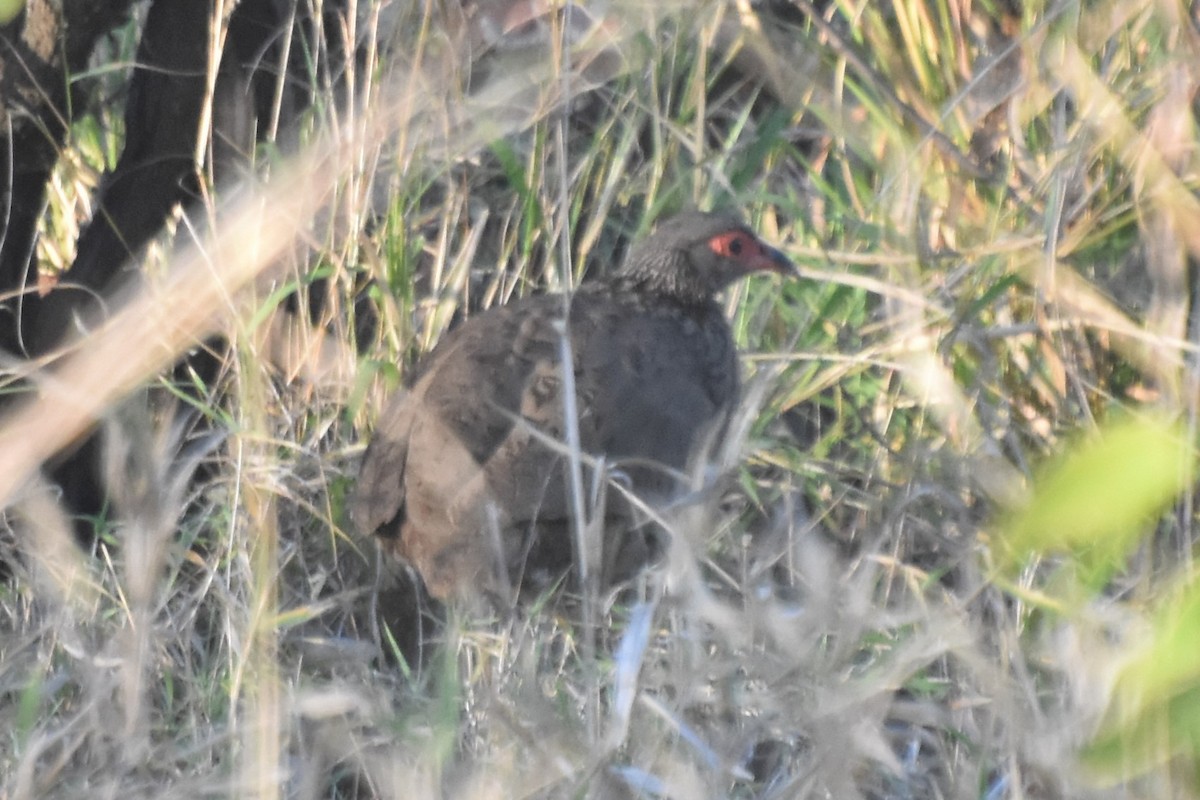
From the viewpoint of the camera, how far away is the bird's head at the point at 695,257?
3.93 metres

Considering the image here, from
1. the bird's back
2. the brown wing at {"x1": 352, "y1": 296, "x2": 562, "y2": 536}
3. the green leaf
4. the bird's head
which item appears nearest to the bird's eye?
the bird's head

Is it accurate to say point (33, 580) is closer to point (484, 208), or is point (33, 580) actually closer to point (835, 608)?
point (484, 208)

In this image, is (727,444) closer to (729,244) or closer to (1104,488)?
(729,244)

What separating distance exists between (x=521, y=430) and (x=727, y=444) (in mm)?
824

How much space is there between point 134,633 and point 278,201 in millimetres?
892

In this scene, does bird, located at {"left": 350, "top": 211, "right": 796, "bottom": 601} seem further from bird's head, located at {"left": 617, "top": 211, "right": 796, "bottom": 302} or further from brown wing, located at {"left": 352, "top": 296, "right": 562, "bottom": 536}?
bird's head, located at {"left": 617, "top": 211, "right": 796, "bottom": 302}

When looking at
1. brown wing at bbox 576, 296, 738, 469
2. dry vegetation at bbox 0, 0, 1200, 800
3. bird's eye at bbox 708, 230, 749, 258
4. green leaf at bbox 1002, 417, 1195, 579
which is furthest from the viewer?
bird's eye at bbox 708, 230, 749, 258

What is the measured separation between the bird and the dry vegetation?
0.13 m

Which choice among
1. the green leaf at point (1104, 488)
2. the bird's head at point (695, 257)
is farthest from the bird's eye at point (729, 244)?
the green leaf at point (1104, 488)

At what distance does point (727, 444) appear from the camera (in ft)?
8.51

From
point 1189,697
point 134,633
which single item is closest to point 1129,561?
point 134,633

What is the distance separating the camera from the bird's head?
3930 mm

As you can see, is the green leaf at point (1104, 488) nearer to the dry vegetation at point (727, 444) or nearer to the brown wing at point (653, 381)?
the dry vegetation at point (727, 444)

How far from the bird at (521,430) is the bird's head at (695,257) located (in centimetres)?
11
